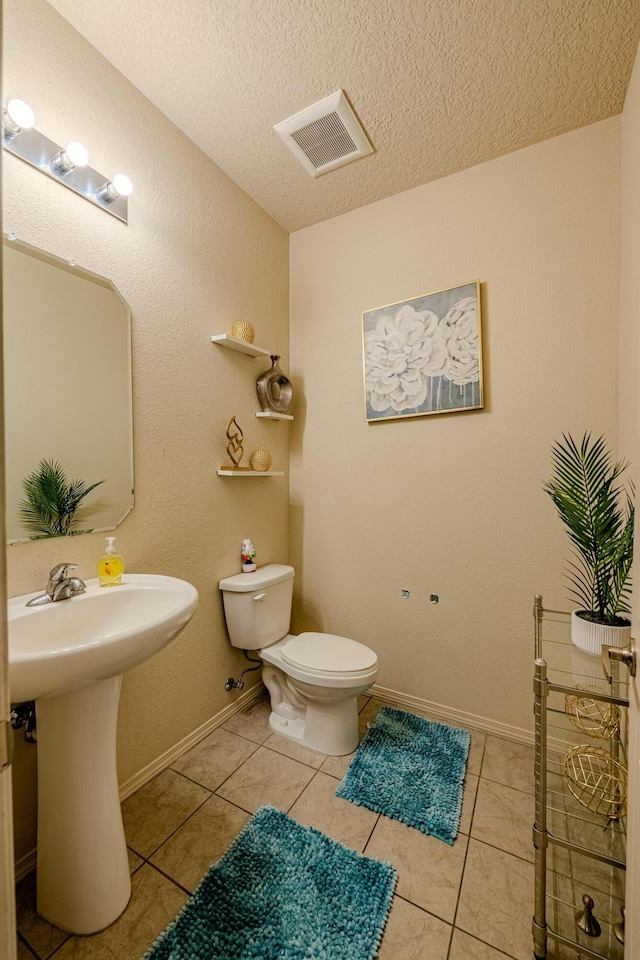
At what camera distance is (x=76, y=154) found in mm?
1203

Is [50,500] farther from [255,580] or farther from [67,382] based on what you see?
[255,580]

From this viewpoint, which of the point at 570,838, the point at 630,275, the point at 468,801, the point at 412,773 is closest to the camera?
the point at 570,838

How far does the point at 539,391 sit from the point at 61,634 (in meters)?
1.91

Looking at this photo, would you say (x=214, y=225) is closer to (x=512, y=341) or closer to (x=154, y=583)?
(x=512, y=341)

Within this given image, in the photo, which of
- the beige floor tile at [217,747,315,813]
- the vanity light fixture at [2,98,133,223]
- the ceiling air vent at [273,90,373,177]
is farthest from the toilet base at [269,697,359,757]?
the ceiling air vent at [273,90,373,177]

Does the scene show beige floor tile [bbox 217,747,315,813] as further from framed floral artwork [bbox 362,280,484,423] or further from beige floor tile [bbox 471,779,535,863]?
framed floral artwork [bbox 362,280,484,423]

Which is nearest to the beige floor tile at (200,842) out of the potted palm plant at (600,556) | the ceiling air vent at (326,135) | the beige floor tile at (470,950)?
the beige floor tile at (470,950)

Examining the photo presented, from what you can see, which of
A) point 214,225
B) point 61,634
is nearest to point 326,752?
point 61,634

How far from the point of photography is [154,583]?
4.33 feet

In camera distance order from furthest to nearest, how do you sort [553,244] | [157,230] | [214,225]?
1. [214,225]
2. [553,244]
3. [157,230]

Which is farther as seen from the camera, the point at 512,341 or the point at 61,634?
the point at 512,341

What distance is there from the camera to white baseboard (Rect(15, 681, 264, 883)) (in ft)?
3.87

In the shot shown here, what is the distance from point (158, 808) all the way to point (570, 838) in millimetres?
1358

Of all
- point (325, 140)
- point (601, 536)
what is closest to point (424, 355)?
point (325, 140)
